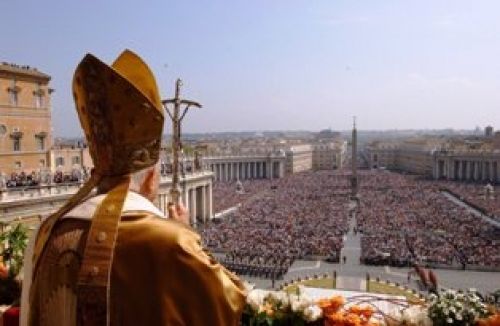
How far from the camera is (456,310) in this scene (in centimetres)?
582

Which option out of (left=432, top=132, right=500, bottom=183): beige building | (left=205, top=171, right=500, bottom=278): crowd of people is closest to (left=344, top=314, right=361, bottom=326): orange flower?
(left=205, top=171, right=500, bottom=278): crowd of people

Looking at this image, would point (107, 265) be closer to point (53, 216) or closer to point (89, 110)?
point (53, 216)

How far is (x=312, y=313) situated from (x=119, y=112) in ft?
12.9

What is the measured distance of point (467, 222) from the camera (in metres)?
54.3

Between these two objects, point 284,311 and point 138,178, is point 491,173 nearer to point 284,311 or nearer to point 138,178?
point 284,311

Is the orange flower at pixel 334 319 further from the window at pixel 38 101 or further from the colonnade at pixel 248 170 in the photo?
the colonnade at pixel 248 170

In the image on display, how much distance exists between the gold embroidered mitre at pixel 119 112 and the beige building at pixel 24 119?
109ft

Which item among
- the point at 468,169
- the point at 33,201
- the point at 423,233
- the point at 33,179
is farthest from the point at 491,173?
the point at 33,201

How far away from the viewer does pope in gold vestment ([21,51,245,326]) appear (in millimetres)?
2367

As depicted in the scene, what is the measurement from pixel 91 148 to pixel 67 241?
0.56m

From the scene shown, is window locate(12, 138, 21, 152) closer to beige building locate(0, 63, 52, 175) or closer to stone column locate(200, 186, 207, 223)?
beige building locate(0, 63, 52, 175)

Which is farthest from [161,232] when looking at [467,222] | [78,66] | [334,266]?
[467,222]

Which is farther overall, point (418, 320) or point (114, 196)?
point (418, 320)

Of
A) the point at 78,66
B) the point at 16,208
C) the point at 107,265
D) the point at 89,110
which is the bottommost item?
the point at 16,208
